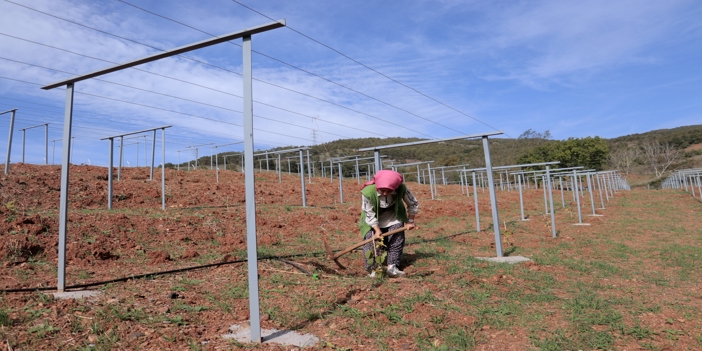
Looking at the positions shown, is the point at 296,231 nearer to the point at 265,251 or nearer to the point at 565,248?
the point at 265,251

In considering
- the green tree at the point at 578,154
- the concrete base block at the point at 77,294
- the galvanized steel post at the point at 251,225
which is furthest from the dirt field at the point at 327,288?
the green tree at the point at 578,154

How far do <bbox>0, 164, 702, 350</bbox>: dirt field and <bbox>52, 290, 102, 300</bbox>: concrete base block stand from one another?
0.12m

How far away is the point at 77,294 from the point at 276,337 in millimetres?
2279

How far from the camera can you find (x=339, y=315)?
3928 millimetres

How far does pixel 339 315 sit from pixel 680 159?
74473 millimetres

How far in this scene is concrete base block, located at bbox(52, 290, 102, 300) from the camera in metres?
4.10

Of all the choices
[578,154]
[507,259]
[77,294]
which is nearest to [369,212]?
[507,259]

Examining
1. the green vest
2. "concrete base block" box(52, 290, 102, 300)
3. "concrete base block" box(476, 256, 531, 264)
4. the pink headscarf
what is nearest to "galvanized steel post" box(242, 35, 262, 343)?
"concrete base block" box(52, 290, 102, 300)

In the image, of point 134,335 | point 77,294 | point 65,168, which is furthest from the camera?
point 65,168

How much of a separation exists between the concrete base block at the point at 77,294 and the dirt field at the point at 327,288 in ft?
0.39

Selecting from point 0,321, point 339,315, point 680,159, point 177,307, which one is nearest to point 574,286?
point 339,315

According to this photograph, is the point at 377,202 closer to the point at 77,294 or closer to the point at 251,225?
the point at 251,225

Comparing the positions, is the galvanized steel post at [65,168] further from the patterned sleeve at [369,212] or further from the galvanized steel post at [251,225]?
the patterned sleeve at [369,212]

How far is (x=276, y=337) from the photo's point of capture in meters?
3.41
